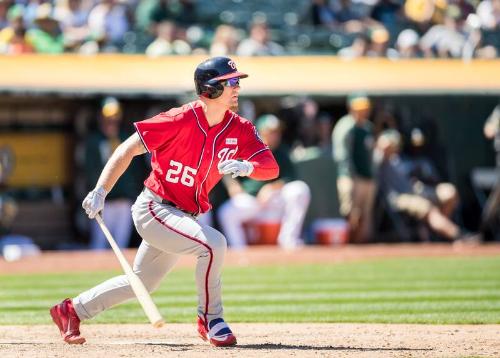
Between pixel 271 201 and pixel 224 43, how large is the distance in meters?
2.47

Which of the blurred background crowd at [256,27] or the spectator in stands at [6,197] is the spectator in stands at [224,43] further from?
the spectator in stands at [6,197]

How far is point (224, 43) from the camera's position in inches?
598

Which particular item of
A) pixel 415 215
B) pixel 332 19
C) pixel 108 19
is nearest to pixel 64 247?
pixel 108 19

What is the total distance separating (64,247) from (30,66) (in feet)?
8.07

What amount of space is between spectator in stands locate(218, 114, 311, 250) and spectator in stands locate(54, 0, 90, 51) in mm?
2764


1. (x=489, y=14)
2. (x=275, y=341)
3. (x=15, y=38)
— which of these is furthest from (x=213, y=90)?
(x=489, y=14)

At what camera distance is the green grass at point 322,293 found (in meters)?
8.02

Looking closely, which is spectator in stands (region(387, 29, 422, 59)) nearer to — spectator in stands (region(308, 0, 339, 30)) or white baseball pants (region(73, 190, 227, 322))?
spectator in stands (region(308, 0, 339, 30))

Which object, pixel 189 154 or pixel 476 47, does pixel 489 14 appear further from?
pixel 189 154

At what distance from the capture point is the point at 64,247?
47.6ft

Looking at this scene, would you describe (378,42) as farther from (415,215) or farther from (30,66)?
(30,66)

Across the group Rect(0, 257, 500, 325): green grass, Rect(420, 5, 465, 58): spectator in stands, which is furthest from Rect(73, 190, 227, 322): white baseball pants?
Rect(420, 5, 465, 58): spectator in stands

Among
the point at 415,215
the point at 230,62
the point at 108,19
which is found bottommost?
the point at 415,215

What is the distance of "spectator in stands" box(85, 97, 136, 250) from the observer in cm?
1388
